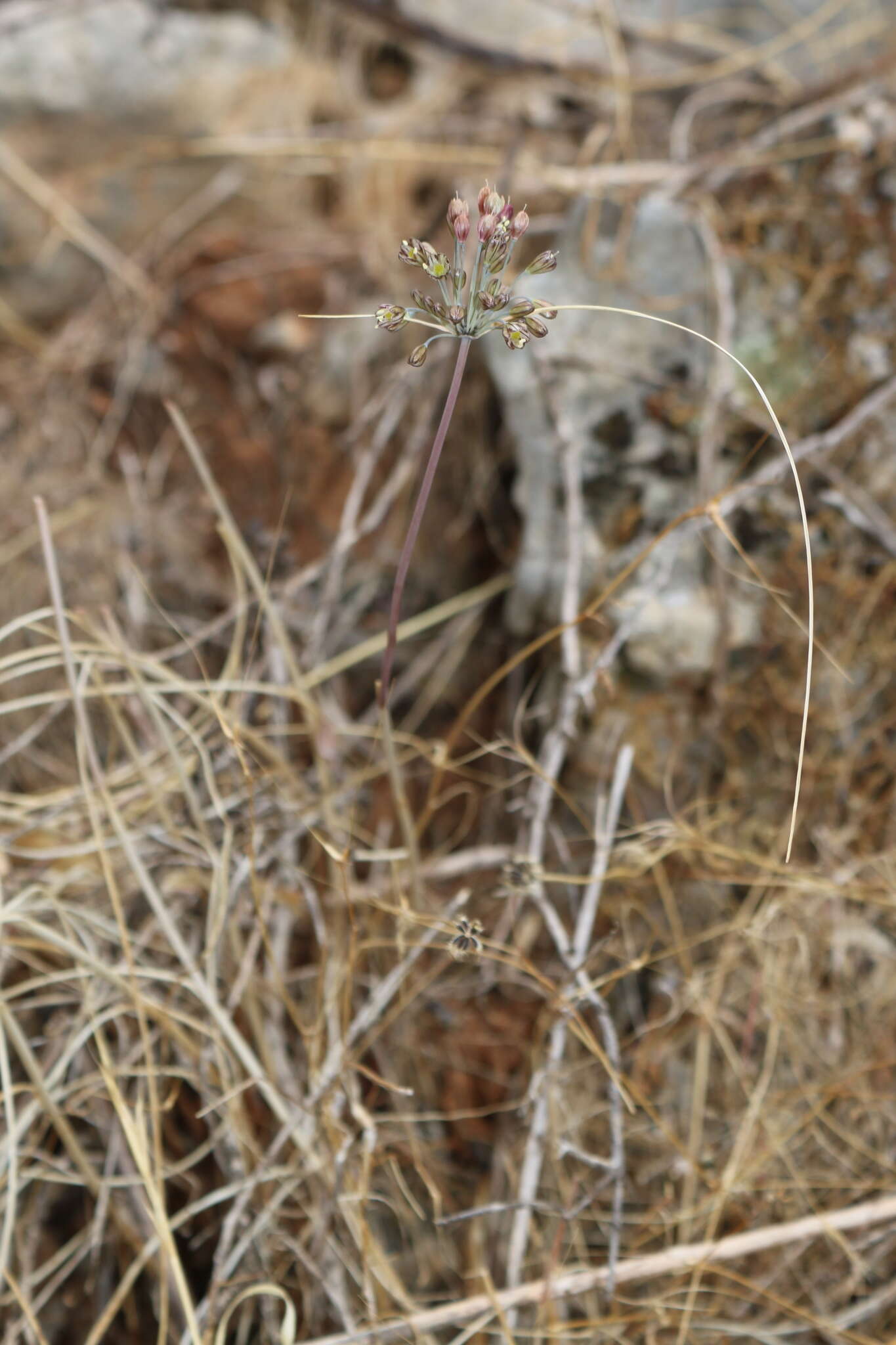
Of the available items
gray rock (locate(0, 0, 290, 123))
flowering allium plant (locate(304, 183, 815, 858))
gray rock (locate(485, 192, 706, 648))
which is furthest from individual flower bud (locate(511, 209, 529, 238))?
gray rock (locate(0, 0, 290, 123))

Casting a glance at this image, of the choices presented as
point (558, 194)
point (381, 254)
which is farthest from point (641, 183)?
point (381, 254)

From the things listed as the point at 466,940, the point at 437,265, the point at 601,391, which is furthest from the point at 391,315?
the point at 601,391

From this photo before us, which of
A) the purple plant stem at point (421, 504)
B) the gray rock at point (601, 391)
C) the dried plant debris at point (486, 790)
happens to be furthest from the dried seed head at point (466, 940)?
the gray rock at point (601, 391)

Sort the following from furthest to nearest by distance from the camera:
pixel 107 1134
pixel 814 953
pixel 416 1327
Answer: pixel 814 953 < pixel 107 1134 < pixel 416 1327

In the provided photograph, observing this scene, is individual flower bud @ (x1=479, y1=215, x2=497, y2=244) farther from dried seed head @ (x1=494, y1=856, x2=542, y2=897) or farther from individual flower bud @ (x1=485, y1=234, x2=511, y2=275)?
dried seed head @ (x1=494, y1=856, x2=542, y2=897)

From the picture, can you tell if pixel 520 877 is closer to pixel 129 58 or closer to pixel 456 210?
pixel 456 210

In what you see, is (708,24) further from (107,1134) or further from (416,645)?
→ (107,1134)
